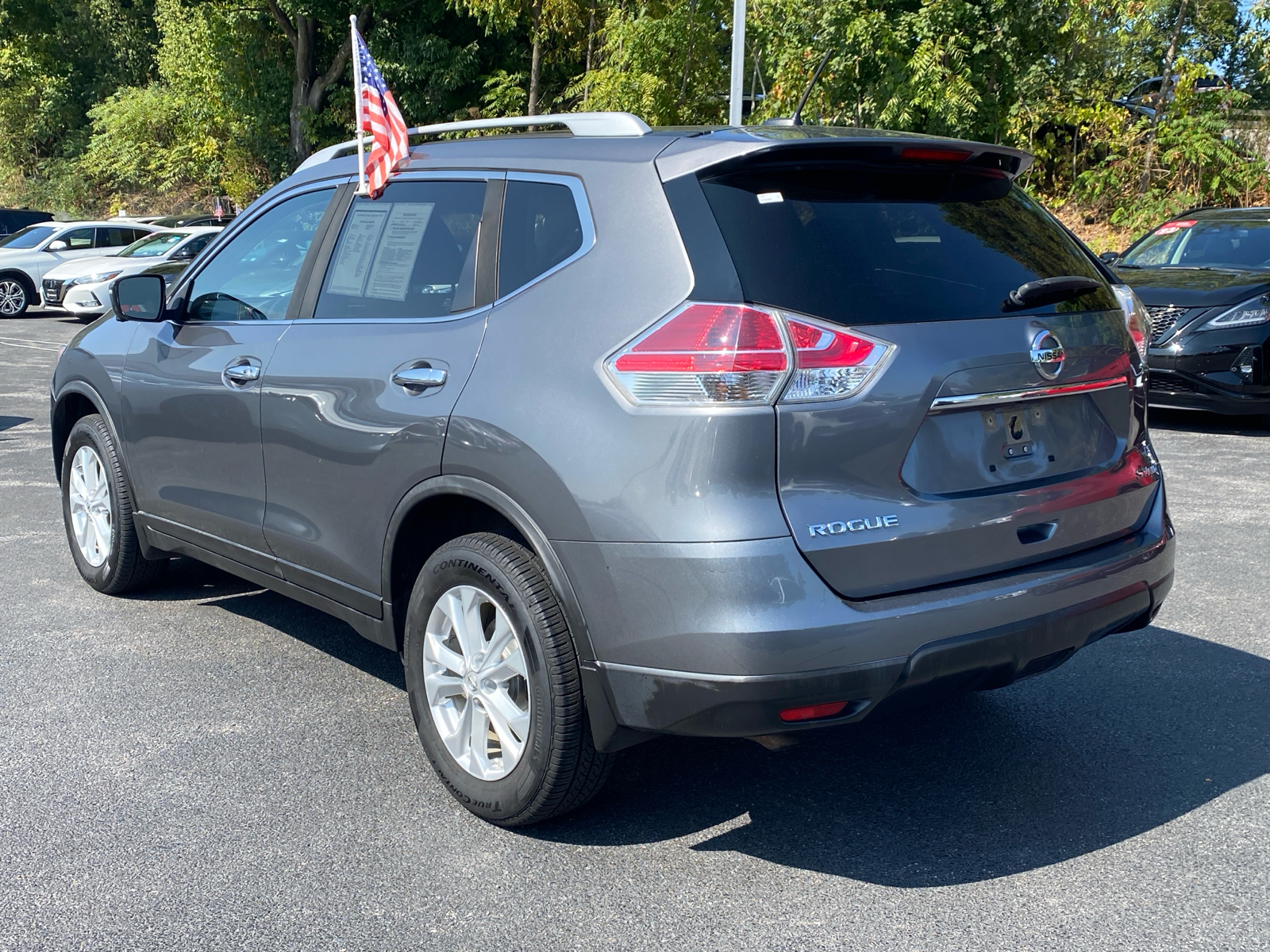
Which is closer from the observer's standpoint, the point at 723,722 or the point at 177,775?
the point at 723,722

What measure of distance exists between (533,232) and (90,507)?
3.16m

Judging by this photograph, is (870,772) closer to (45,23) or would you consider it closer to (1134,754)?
(1134,754)

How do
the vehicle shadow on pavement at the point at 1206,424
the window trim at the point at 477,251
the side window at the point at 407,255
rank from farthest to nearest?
the vehicle shadow on pavement at the point at 1206,424, the side window at the point at 407,255, the window trim at the point at 477,251

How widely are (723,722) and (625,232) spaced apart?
1204 mm

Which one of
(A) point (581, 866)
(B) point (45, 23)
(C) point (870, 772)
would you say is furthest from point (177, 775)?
(B) point (45, 23)

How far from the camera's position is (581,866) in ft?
10.4

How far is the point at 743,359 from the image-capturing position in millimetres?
2799

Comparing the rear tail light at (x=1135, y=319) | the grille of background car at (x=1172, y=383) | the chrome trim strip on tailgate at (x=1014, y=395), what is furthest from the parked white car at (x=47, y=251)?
the chrome trim strip on tailgate at (x=1014, y=395)

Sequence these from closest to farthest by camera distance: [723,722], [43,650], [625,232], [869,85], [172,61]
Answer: [723,722]
[625,232]
[43,650]
[869,85]
[172,61]

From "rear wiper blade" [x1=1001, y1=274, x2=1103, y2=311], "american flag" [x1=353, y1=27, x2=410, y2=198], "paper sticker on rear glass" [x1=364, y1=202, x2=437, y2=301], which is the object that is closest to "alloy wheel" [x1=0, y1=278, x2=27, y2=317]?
"american flag" [x1=353, y1=27, x2=410, y2=198]

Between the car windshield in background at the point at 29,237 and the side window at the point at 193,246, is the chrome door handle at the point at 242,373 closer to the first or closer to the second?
the side window at the point at 193,246

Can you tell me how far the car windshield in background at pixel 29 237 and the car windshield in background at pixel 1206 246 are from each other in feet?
65.1

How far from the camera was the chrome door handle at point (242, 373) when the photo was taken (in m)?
4.16

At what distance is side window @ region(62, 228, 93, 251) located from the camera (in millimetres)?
23059
